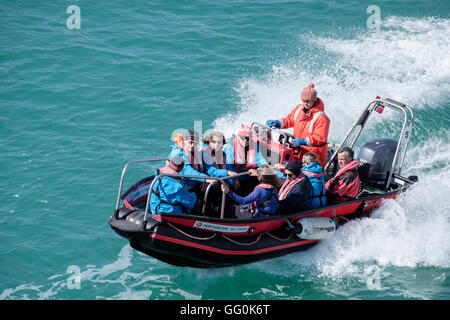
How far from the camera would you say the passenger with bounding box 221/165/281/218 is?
5738mm

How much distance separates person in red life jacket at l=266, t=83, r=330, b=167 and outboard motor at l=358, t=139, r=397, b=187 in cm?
64

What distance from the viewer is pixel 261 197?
583 centimetres

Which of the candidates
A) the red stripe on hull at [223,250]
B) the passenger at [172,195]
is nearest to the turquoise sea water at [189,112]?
the red stripe on hull at [223,250]

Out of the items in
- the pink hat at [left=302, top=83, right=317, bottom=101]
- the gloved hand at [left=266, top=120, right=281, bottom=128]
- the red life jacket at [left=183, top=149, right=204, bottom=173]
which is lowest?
the red life jacket at [left=183, top=149, right=204, bottom=173]

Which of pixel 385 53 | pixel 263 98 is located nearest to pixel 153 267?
pixel 263 98

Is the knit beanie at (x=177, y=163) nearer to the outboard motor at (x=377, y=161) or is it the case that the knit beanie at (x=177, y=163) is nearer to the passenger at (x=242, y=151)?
the passenger at (x=242, y=151)

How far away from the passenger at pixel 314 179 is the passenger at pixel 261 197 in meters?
0.53

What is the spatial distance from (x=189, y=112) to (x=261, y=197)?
210 inches

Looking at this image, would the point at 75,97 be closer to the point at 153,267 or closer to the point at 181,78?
the point at 181,78

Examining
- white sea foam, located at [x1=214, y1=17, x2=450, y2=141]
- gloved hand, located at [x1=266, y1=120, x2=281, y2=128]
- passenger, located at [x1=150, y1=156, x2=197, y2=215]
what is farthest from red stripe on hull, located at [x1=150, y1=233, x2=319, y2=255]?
white sea foam, located at [x1=214, y1=17, x2=450, y2=141]

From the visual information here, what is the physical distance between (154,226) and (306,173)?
211 cm

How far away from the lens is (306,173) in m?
6.23

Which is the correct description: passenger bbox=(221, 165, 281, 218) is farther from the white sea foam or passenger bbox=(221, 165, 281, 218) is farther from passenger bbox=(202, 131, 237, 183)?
the white sea foam
